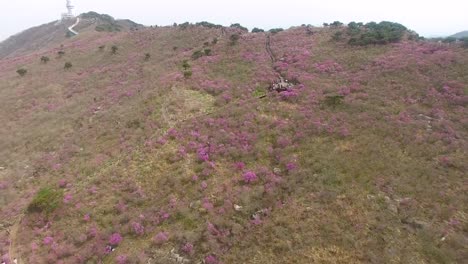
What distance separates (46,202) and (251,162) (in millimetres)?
16275

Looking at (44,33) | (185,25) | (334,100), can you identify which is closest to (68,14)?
(44,33)

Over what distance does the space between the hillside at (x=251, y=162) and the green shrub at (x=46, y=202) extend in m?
0.11

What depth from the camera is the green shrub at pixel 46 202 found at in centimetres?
2653

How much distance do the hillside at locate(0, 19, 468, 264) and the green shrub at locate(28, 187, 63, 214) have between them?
0.37ft

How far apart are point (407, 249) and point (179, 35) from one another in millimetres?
63522

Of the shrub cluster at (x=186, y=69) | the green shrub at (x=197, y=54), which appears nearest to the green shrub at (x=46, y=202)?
the shrub cluster at (x=186, y=69)

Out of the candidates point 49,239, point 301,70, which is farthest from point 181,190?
point 301,70

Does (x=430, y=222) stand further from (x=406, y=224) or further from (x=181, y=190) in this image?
(x=181, y=190)

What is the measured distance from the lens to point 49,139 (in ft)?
129

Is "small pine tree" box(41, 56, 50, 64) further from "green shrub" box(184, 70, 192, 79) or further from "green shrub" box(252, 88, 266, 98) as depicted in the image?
"green shrub" box(252, 88, 266, 98)

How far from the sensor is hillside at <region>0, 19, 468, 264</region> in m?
21.3

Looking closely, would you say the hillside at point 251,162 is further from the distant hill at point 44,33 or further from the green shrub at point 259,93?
the distant hill at point 44,33

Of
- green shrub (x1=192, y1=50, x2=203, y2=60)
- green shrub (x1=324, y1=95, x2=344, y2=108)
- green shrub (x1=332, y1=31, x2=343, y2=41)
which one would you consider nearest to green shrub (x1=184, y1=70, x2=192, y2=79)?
green shrub (x1=192, y1=50, x2=203, y2=60)

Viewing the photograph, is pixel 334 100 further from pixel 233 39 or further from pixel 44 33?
pixel 44 33
